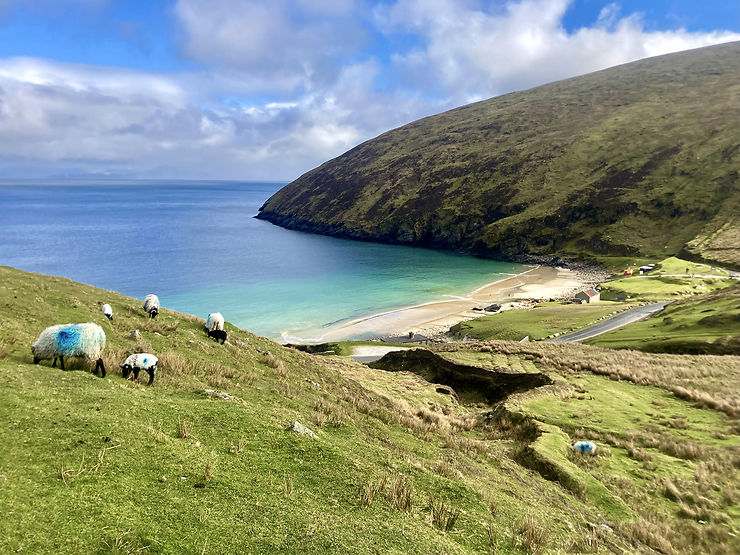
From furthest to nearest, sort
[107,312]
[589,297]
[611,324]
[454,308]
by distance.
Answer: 1. [454,308]
2. [589,297]
3. [611,324]
4. [107,312]

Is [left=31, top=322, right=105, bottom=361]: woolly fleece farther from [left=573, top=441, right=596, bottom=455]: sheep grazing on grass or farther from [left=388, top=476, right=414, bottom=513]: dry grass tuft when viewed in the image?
[left=573, top=441, right=596, bottom=455]: sheep grazing on grass

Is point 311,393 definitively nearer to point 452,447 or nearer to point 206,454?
point 452,447

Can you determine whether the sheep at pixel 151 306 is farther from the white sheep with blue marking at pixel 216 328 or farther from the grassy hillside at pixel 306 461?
the white sheep with blue marking at pixel 216 328

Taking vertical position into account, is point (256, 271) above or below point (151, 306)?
below

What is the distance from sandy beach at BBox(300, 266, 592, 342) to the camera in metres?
79.3

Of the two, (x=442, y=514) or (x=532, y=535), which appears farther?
(x=532, y=535)

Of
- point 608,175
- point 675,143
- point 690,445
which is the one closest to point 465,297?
point 690,445

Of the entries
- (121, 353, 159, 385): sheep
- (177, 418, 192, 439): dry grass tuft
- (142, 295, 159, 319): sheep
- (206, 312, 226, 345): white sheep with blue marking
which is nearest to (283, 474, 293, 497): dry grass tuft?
(177, 418, 192, 439): dry grass tuft

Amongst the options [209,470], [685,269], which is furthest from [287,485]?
[685,269]

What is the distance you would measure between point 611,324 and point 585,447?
51.1 meters

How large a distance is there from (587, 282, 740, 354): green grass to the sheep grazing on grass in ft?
106

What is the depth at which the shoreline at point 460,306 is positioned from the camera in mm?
78625

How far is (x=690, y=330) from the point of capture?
153 feet

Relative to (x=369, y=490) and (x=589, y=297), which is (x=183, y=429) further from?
(x=589, y=297)
